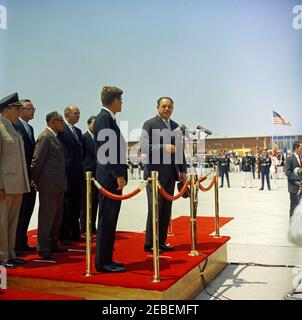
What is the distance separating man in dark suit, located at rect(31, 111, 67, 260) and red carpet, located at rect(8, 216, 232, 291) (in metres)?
0.29

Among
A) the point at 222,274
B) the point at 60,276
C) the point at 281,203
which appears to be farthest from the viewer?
the point at 281,203

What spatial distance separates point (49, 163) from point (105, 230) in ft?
3.71

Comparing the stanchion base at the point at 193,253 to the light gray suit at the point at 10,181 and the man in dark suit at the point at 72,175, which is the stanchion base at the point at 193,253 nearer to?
the man in dark suit at the point at 72,175

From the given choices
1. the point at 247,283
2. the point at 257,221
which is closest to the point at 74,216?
Result: the point at 247,283

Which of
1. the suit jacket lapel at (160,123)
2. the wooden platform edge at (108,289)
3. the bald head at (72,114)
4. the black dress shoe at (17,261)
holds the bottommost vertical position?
the wooden platform edge at (108,289)

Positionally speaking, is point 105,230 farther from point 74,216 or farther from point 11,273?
point 74,216

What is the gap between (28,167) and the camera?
459 centimetres

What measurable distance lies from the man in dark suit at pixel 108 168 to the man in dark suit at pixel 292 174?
3559mm

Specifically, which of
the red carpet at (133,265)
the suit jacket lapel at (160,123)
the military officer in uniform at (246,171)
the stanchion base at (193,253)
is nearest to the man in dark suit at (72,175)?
the red carpet at (133,265)

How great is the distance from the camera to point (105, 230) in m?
3.68

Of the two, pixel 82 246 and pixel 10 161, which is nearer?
pixel 10 161

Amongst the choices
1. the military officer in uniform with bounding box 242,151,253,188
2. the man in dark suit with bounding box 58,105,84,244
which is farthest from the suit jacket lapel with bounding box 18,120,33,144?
the military officer in uniform with bounding box 242,151,253,188

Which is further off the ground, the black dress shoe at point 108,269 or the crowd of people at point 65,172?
the crowd of people at point 65,172

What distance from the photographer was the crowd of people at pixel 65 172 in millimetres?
3691
